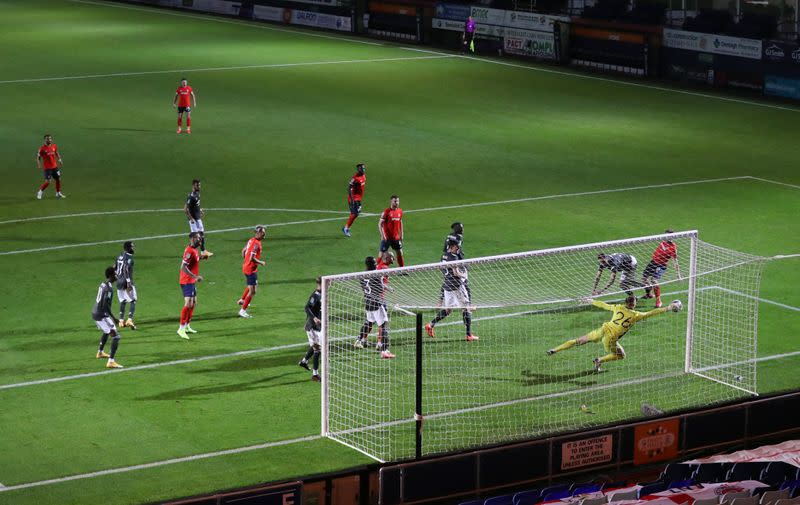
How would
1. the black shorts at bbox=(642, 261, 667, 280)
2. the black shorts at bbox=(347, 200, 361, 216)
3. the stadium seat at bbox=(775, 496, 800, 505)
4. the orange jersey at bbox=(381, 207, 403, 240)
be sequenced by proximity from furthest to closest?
1. the black shorts at bbox=(347, 200, 361, 216)
2. the orange jersey at bbox=(381, 207, 403, 240)
3. the black shorts at bbox=(642, 261, 667, 280)
4. the stadium seat at bbox=(775, 496, 800, 505)

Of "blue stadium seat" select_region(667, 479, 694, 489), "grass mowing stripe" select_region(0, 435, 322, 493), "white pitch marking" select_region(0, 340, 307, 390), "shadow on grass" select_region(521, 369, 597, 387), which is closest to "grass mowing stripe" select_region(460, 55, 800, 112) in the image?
"shadow on grass" select_region(521, 369, 597, 387)

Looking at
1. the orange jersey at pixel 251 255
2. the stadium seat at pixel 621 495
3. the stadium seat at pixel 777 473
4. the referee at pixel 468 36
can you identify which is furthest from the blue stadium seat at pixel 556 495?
the referee at pixel 468 36

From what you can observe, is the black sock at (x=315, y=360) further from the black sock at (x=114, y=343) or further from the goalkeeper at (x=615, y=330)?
the goalkeeper at (x=615, y=330)

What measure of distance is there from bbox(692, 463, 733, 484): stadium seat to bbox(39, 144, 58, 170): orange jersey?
2157cm

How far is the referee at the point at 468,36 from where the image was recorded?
63062mm

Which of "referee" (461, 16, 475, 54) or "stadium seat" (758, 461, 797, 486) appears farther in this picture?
"referee" (461, 16, 475, 54)

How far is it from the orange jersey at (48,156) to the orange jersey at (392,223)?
1080cm

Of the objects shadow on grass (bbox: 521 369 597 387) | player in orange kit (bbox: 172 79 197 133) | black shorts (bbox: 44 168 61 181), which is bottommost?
shadow on grass (bbox: 521 369 597 387)

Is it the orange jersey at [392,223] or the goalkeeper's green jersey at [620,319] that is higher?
the orange jersey at [392,223]

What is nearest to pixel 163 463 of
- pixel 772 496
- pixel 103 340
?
pixel 103 340

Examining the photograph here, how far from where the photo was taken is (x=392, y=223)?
27.6 meters

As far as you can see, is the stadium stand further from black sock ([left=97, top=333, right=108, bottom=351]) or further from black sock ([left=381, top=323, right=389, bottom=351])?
black sock ([left=97, top=333, right=108, bottom=351])

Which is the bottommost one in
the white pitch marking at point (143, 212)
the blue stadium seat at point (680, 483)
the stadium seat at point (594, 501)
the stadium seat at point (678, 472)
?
the stadium seat at point (678, 472)

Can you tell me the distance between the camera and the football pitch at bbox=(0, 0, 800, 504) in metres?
20.2
